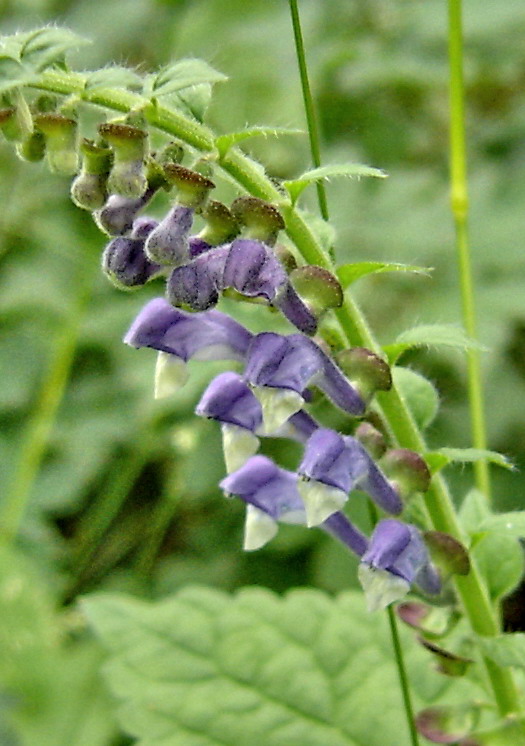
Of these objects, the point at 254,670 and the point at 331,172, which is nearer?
the point at 331,172

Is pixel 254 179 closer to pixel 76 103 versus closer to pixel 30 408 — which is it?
pixel 76 103

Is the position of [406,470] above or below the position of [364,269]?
below

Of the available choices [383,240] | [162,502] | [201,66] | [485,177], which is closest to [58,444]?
[162,502]

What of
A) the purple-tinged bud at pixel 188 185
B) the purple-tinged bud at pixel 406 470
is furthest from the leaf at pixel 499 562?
the purple-tinged bud at pixel 188 185

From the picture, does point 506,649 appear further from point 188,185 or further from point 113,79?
point 113,79

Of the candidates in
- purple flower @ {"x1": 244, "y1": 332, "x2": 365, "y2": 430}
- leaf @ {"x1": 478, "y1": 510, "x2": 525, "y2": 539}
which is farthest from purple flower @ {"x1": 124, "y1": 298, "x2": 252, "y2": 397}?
leaf @ {"x1": 478, "y1": 510, "x2": 525, "y2": 539}

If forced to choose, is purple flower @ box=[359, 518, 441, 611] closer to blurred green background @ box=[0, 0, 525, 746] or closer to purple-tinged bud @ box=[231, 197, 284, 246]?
purple-tinged bud @ box=[231, 197, 284, 246]

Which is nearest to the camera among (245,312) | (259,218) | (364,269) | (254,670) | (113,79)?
(113,79)

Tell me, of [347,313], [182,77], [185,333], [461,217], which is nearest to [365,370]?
[347,313]
